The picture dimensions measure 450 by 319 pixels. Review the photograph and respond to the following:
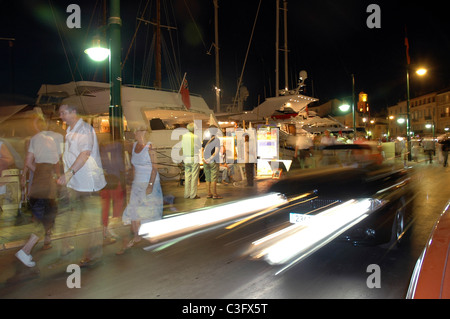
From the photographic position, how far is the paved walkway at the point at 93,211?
5.84m

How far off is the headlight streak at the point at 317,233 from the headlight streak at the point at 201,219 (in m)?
0.79

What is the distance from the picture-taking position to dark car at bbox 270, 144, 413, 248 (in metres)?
5.04

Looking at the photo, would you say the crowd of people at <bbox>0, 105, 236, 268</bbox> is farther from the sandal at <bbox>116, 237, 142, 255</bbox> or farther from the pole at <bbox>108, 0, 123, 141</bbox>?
the pole at <bbox>108, 0, 123, 141</bbox>

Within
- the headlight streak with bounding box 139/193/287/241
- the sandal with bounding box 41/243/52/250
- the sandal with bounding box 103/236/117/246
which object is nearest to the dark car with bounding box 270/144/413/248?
the headlight streak with bounding box 139/193/287/241

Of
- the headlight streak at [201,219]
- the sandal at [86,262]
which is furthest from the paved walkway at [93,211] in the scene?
the headlight streak at [201,219]

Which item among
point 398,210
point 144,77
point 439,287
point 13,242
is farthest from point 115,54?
point 144,77

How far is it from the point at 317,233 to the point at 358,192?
937 mm

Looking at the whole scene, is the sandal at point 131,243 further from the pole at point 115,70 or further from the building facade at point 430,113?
the building facade at point 430,113

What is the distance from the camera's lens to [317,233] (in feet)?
18.2

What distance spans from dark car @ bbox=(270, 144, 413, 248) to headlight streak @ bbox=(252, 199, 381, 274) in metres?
0.03

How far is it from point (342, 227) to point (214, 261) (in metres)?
2.10

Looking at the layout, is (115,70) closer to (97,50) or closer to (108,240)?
(97,50)

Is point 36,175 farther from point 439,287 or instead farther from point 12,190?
point 439,287

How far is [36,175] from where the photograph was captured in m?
4.77
